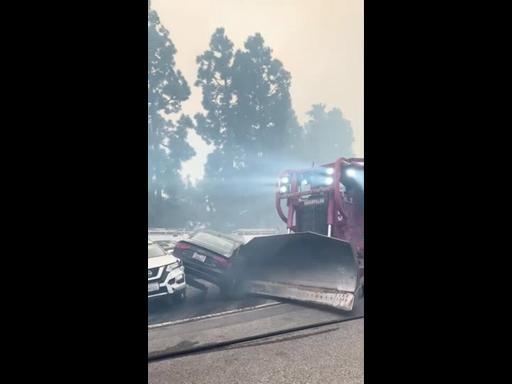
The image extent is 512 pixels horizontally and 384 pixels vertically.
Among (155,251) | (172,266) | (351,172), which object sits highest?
(351,172)

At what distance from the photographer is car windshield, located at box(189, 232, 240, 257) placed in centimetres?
583

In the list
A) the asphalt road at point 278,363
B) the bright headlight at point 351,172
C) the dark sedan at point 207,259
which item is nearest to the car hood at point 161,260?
the dark sedan at point 207,259

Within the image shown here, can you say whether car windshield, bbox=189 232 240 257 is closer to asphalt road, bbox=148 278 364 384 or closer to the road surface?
the road surface

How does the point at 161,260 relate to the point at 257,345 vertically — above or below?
above

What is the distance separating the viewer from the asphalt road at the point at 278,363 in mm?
3047

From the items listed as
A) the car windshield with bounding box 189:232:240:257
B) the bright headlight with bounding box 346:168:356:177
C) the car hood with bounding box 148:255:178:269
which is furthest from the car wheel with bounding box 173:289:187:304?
the bright headlight with bounding box 346:168:356:177

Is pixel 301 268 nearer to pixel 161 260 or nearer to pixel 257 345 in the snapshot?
pixel 257 345

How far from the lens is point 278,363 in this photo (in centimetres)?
333

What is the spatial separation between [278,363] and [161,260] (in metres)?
2.49

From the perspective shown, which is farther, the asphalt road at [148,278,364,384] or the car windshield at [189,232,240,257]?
the car windshield at [189,232,240,257]

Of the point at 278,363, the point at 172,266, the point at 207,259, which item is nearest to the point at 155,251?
the point at 172,266
